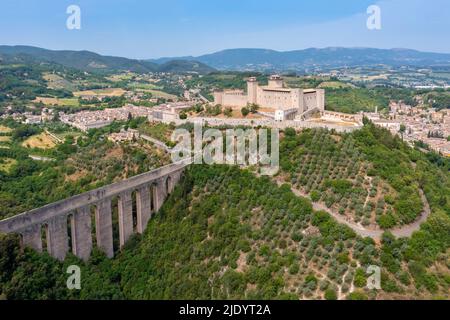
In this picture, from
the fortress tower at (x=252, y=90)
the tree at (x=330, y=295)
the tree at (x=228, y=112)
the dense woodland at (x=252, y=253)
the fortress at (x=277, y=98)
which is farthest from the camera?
the fortress tower at (x=252, y=90)

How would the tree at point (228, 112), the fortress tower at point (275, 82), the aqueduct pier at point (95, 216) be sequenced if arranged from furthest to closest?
the fortress tower at point (275, 82)
the tree at point (228, 112)
the aqueduct pier at point (95, 216)

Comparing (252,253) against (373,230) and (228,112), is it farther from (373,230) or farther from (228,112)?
(228,112)

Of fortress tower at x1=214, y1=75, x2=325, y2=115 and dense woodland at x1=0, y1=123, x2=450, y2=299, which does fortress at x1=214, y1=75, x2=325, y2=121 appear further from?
dense woodland at x1=0, y1=123, x2=450, y2=299

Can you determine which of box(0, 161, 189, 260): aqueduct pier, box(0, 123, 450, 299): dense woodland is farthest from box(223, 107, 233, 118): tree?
box(0, 123, 450, 299): dense woodland

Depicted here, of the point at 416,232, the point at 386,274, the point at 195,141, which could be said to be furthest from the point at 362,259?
the point at 195,141

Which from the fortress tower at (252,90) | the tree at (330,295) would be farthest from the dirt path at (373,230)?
the fortress tower at (252,90)

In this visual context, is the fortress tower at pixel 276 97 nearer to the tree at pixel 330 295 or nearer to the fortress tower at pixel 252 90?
the fortress tower at pixel 252 90

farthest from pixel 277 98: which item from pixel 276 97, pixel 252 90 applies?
pixel 252 90
